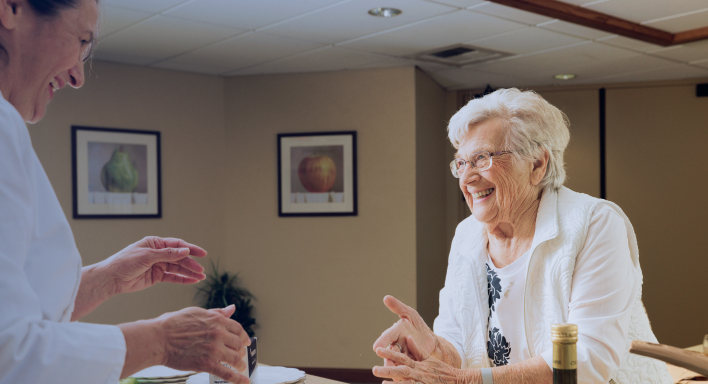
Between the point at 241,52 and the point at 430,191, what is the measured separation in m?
2.24

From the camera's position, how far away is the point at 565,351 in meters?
0.82

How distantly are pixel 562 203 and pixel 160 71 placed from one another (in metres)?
4.27

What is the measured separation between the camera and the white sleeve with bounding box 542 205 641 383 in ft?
4.90

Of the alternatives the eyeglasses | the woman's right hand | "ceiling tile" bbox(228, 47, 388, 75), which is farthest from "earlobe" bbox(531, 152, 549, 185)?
"ceiling tile" bbox(228, 47, 388, 75)

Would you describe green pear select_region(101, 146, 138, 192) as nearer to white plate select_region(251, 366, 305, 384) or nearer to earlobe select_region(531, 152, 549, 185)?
white plate select_region(251, 366, 305, 384)

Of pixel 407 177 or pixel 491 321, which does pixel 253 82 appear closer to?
pixel 407 177

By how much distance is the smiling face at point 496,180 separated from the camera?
183 cm

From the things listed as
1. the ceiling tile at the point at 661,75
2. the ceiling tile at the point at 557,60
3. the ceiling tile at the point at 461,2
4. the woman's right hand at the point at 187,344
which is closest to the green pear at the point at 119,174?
the ceiling tile at the point at 461,2

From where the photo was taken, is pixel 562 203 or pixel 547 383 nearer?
pixel 547 383

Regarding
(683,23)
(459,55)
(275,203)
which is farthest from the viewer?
(275,203)

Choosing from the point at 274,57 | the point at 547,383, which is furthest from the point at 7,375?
the point at 274,57

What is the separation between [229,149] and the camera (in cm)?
554

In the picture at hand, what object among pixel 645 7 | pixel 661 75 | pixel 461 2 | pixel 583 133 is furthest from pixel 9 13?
pixel 583 133

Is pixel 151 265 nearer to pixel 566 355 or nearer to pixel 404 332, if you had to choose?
pixel 404 332
